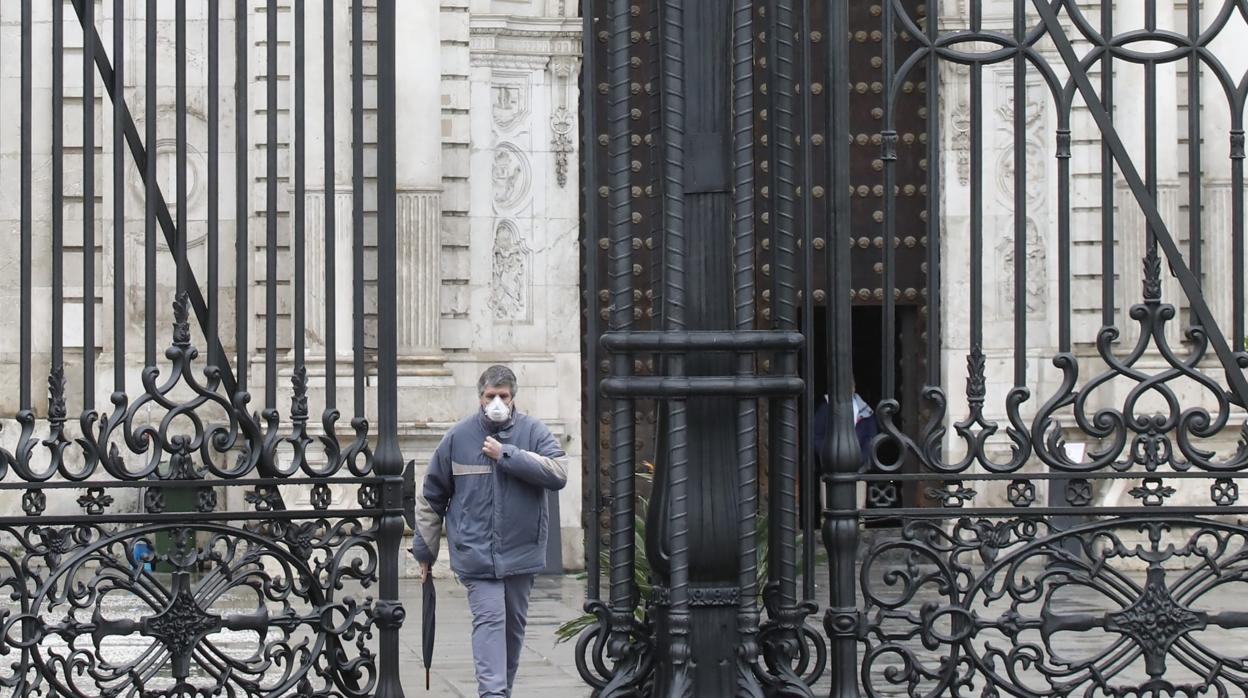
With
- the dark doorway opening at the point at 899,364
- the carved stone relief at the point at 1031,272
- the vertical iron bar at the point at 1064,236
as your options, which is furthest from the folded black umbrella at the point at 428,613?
the carved stone relief at the point at 1031,272

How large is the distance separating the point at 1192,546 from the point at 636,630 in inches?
78.5

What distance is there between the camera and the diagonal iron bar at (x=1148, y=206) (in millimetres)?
6449

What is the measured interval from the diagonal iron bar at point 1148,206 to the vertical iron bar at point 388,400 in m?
2.29

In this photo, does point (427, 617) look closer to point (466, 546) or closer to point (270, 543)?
point (466, 546)

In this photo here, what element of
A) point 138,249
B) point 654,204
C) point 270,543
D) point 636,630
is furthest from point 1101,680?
point 138,249

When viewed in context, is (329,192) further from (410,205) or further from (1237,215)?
(410,205)

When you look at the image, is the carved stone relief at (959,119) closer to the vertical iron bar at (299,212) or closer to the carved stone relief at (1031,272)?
the carved stone relief at (1031,272)

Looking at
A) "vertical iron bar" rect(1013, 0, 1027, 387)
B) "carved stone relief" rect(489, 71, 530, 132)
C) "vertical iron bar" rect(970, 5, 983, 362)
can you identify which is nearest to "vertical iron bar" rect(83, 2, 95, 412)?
"vertical iron bar" rect(970, 5, 983, 362)

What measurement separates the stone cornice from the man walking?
7.12m

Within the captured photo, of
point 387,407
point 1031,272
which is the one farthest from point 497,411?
point 1031,272

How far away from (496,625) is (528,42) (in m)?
7.96

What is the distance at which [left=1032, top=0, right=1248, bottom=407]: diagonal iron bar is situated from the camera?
6449mm

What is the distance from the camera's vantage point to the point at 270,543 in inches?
256

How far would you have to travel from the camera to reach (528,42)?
1523 centimetres
